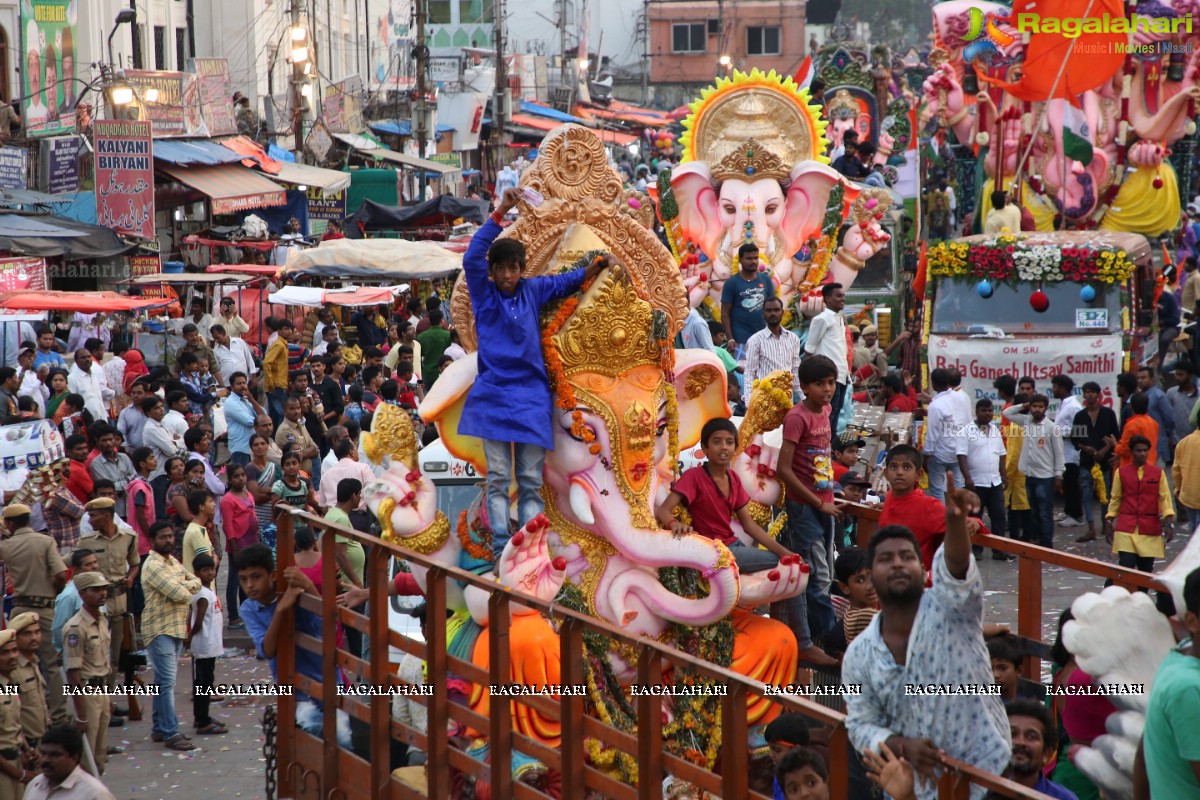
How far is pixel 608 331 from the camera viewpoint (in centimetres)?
712

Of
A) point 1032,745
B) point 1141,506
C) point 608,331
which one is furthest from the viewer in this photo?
point 1141,506

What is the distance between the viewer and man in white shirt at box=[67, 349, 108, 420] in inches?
608

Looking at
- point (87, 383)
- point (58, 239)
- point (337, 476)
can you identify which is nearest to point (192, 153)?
point (58, 239)

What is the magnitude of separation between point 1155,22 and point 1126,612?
2037 cm

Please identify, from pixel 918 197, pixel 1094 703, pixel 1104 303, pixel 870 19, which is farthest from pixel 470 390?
pixel 870 19

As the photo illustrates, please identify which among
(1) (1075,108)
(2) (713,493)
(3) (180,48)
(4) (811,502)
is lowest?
(4) (811,502)

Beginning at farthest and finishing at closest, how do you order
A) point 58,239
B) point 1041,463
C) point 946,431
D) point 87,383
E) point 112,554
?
point 58,239, point 87,383, point 1041,463, point 946,431, point 112,554

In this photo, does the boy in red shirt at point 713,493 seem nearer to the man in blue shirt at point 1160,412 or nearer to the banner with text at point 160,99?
the man in blue shirt at point 1160,412

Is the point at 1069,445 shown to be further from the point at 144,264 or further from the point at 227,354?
the point at 144,264

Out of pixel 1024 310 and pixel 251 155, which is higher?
pixel 251 155

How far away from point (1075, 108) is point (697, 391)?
53.3 ft

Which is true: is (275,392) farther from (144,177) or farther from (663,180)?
(144,177)

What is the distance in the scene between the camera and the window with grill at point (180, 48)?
35875 millimetres

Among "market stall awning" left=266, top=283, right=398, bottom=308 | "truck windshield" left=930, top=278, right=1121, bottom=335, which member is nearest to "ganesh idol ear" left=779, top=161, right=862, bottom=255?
"truck windshield" left=930, top=278, right=1121, bottom=335
